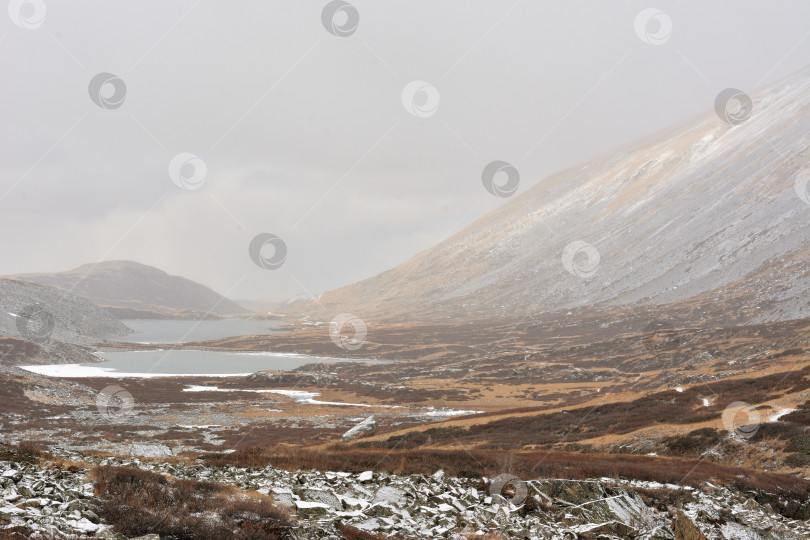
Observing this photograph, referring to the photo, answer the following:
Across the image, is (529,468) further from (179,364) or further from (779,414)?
(179,364)

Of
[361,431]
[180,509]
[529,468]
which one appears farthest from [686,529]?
[361,431]

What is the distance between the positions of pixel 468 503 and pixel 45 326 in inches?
6560

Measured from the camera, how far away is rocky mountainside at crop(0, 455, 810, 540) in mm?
14225

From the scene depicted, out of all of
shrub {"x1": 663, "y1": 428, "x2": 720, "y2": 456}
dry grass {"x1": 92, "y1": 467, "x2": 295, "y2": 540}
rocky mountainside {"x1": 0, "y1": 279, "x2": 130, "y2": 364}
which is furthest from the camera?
rocky mountainside {"x1": 0, "y1": 279, "x2": 130, "y2": 364}

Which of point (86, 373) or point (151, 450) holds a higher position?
point (86, 373)

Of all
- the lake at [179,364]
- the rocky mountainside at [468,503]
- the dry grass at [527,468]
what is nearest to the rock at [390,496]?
the rocky mountainside at [468,503]

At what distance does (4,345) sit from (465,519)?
395 feet

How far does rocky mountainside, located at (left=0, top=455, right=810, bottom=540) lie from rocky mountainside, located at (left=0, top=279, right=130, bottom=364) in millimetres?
104597

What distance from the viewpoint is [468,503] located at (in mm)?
17125

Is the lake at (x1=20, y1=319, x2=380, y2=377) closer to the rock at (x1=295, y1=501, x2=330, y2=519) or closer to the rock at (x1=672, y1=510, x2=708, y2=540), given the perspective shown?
the rock at (x1=295, y1=501, x2=330, y2=519)

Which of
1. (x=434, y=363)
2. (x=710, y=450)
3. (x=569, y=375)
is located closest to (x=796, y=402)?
(x=710, y=450)

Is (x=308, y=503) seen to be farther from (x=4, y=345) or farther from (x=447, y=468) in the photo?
(x=4, y=345)

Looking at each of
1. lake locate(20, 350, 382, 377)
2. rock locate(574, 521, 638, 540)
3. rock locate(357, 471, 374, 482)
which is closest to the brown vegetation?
rock locate(357, 471, 374, 482)

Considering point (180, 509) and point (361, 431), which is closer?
point (180, 509)
